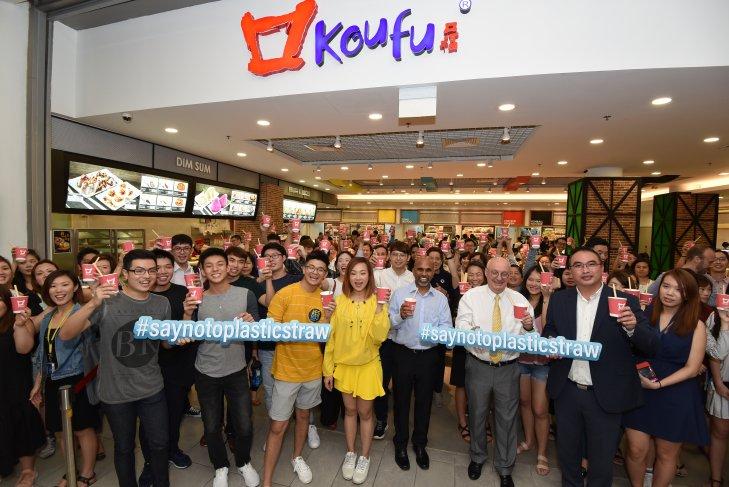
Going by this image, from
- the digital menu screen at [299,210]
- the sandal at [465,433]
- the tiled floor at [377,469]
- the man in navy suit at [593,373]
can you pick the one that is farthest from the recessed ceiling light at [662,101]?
the digital menu screen at [299,210]

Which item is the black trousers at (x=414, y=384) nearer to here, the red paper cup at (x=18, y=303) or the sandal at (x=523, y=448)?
the sandal at (x=523, y=448)

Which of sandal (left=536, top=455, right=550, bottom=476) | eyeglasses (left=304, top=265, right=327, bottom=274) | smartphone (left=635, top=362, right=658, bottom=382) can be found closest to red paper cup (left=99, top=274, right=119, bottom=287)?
eyeglasses (left=304, top=265, right=327, bottom=274)

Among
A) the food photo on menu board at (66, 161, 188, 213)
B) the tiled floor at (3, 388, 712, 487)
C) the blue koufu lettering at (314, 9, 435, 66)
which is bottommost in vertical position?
the tiled floor at (3, 388, 712, 487)

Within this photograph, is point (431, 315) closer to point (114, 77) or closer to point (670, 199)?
point (114, 77)

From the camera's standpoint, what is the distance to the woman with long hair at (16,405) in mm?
2475

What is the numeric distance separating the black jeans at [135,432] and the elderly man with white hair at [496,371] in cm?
244

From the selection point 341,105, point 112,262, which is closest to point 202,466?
point 112,262

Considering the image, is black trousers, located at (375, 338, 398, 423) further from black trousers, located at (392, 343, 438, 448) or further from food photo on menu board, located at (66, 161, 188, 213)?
food photo on menu board, located at (66, 161, 188, 213)

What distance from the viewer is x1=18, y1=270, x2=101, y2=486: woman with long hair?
8.14 ft

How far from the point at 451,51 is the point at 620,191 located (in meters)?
7.80

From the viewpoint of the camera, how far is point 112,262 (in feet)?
12.2

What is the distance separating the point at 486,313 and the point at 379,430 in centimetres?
170

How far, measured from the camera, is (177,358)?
9.33ft

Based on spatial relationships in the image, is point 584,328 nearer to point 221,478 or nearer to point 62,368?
point 221,478
